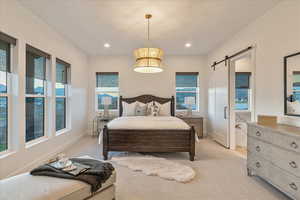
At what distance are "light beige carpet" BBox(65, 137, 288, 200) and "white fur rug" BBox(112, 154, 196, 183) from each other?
0.10 meters

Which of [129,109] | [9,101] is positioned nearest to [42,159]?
[9,101]

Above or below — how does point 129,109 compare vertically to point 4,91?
below

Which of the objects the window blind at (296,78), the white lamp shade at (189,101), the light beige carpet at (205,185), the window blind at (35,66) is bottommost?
the light beige carpet at (205,185)

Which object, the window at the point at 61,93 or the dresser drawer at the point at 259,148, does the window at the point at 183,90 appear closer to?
the dresser drawer at the point at 259,148

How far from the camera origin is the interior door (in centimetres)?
443

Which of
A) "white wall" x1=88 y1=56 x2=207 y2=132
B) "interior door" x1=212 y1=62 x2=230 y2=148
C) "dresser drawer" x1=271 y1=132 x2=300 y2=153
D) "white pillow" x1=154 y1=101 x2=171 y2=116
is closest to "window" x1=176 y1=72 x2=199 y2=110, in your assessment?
"white wall" x1=88 y1=56 x2=207 y2=132

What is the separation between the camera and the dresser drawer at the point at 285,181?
188 centimetres

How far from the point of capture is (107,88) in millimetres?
6047

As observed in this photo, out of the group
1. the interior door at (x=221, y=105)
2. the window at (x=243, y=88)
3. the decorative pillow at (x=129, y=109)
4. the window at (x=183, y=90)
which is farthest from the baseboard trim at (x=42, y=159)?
the window at (x=243, y=88)

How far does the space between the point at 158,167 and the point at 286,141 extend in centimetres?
195

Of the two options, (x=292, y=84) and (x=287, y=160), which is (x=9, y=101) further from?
(x=292, y=84)

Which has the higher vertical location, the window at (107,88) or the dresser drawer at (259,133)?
the window at (107,88)

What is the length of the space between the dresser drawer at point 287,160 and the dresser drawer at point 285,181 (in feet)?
0.20

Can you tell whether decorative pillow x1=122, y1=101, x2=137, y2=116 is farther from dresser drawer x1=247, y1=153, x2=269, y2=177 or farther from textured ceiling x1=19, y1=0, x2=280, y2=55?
dresser drawer x1=247, y1=153, x2=269, y2=177
